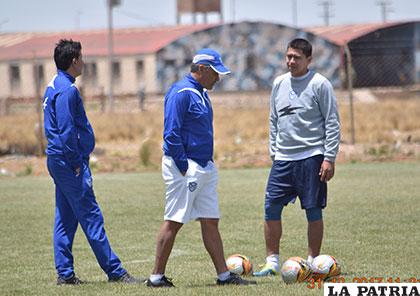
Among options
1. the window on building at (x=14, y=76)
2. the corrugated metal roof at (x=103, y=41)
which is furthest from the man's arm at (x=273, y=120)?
the window on building at (x=14, y=76)

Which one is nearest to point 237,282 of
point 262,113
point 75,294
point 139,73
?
point 75,294

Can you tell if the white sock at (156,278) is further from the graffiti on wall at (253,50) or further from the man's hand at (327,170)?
the graffiti on wall at (253,50)

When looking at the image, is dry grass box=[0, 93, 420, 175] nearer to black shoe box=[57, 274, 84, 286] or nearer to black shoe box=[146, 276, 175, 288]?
black shoe box=[57, 274, 84, 286]

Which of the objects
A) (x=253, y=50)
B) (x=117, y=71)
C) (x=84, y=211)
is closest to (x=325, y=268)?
(x=84, y=211)

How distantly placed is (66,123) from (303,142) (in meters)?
2.08

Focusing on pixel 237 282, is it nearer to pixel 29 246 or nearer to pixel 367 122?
pixel 29 246

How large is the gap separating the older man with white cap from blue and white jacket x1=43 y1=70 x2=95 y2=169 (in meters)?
0.75

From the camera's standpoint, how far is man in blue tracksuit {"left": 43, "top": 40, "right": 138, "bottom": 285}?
359 inches

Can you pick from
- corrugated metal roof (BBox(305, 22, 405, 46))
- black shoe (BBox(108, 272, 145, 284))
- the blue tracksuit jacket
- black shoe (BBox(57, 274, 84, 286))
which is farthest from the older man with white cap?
corrugated metal roof (BBox(305, 22, 405, 46))

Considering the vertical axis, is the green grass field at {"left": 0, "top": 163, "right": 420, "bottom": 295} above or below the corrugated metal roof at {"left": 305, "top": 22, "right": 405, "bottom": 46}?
below

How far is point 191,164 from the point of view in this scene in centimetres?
887

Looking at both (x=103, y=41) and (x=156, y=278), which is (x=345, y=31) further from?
(x=156, y=278)

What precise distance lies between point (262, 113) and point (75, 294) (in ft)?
83.4

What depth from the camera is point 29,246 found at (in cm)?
1202
